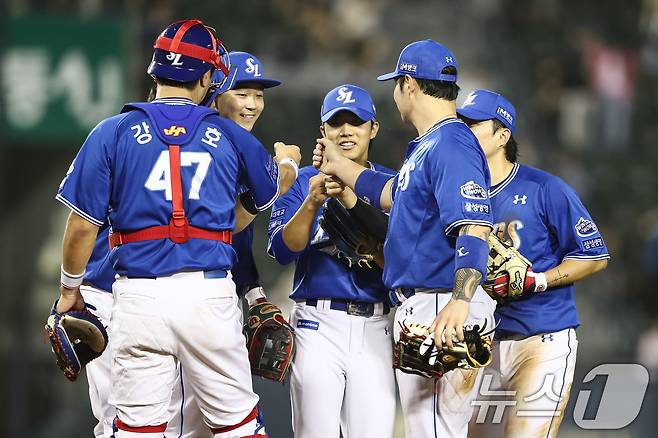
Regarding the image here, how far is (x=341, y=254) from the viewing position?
4.73m

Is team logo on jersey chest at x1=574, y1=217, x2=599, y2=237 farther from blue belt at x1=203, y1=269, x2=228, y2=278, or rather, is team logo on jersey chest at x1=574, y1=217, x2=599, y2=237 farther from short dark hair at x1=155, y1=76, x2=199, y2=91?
short dark hair at x1=155, y1=76, x2=199, y2=91

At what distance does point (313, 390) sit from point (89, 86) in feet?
18.8

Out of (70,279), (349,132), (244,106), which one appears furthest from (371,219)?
(70,279)

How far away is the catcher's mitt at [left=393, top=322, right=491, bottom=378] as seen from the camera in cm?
390

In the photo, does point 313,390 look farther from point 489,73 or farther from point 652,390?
point 489,73

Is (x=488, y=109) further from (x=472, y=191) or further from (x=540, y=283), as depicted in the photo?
(x=472, y=191)

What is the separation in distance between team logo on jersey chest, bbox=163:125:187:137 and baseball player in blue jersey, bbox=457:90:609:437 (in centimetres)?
155

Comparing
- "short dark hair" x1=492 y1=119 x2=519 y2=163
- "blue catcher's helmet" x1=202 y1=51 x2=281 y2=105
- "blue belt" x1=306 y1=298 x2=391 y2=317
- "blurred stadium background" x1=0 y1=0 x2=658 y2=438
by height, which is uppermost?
"blue catcher's helmet" x1=202 y1=51 x2=281 y2=105

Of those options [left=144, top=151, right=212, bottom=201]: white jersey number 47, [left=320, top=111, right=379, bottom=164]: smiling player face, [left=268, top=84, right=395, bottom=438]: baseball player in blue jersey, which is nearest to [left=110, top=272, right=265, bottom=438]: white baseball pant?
[left=144, top=151, right=212, bottom=201]: white jersey number 47

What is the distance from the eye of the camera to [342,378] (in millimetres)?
4633

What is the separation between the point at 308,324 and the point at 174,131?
44.5 inches

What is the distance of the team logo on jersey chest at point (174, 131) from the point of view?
4043mm

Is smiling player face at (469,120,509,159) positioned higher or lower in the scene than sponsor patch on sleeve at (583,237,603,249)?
higher

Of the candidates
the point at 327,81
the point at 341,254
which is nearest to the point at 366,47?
the point at 327,81
